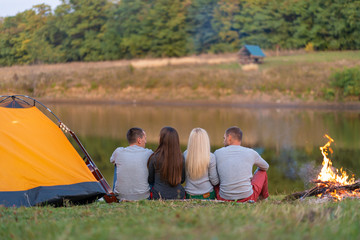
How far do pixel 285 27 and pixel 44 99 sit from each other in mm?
27486

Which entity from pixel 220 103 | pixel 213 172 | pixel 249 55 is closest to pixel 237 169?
pixel 213 172

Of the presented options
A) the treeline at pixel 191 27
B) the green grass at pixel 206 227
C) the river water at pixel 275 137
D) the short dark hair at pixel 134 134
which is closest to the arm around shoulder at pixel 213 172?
the short dark hair at pixel 134 134

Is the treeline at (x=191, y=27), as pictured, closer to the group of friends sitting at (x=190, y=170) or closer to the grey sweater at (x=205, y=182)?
the group of friends sitting at (x=190, y=170)

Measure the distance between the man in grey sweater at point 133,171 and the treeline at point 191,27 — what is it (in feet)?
128

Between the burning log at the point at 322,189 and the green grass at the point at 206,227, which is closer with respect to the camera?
the green grass at the point at 206,227

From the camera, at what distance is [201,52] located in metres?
54.3

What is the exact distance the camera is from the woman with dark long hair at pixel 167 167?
6.06 meters

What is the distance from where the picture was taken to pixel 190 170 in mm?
6223

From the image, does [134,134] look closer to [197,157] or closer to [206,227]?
[197,157]

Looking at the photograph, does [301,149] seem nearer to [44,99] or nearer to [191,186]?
[191,186]

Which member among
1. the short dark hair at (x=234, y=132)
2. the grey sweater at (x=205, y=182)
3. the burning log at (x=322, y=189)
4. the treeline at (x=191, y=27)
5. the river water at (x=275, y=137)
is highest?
the treeline at (x=191, y=27)

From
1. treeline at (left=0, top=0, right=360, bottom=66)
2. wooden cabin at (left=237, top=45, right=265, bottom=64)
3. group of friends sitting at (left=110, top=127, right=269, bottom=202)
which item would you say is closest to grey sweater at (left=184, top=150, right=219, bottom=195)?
group of friends sitting at (left=110, top=127, right=269, bottom=202)

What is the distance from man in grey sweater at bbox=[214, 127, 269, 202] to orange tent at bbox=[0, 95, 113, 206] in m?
1.81

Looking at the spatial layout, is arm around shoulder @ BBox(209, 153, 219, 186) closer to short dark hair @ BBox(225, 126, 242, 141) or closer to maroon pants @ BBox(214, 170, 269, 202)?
maroon pants @ BBox(214, 170, 269, 202)
